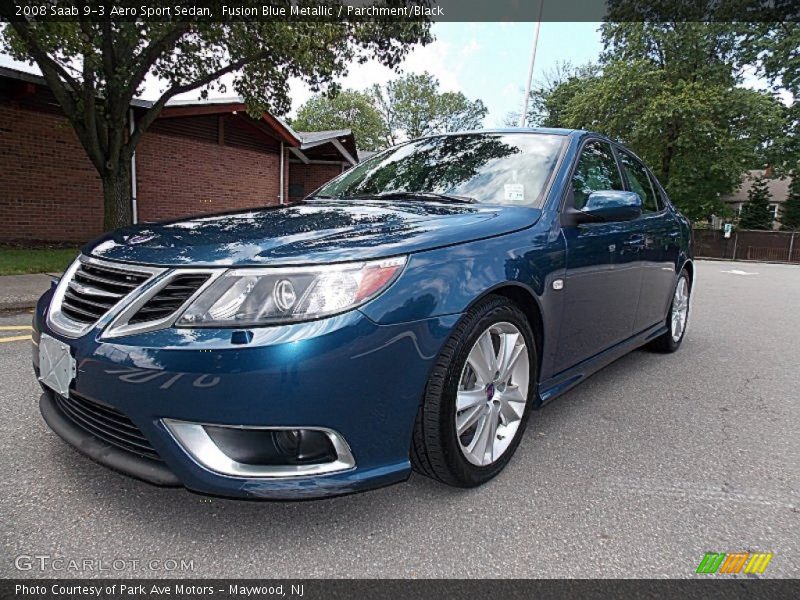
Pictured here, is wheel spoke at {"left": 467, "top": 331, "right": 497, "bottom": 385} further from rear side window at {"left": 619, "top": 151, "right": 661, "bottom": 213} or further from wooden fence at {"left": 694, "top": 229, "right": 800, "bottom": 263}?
wooden fence at {"left": 694, "top": 229, "right": 800, "bottom": 263}

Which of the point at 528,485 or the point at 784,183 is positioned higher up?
the point at 784,183

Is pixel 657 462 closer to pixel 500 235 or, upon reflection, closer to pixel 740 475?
pixel 740 475

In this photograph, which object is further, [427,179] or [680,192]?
[680,192]

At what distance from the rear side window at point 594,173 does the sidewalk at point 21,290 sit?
528 cm

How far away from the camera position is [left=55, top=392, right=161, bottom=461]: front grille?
5.55 ft

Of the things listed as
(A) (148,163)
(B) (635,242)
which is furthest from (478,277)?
(A) (148,163)

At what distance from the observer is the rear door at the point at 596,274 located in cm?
261

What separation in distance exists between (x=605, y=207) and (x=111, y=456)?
7.65 ft

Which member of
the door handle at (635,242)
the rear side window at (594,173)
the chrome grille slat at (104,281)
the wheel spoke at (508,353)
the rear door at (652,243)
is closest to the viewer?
the chrome grille slat at (104,281)

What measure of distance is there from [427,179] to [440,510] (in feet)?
5.70

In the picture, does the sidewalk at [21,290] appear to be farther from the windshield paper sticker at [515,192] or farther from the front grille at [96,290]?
the windshield paper sticker at [515,192]

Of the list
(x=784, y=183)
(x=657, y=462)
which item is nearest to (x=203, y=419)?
(x=657, y=462)

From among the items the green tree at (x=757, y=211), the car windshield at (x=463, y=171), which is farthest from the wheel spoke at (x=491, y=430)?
the green tree at (x=757, y=211)

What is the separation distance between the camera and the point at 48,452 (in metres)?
2.30
